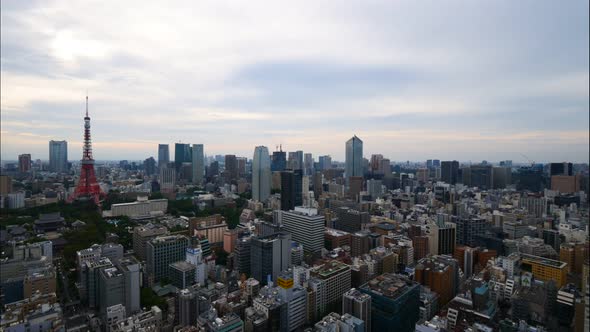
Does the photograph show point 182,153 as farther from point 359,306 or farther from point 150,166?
point 359,306

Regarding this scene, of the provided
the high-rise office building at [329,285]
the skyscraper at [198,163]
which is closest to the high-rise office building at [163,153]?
the skyscraper at [198,163]

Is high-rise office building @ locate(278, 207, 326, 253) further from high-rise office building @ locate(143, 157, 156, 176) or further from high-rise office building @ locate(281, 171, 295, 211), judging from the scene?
high-rise office building @ locate(143, 157, 156, 176)

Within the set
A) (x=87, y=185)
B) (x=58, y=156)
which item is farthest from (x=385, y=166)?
(x=58, y=156)

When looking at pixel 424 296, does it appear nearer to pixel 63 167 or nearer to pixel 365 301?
pixel 365 301

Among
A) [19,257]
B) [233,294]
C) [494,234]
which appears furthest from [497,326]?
[19,257]

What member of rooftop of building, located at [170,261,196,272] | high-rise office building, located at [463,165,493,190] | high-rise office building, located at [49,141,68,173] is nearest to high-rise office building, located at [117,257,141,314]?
rooftop of building, located at [170,261,196,272]
